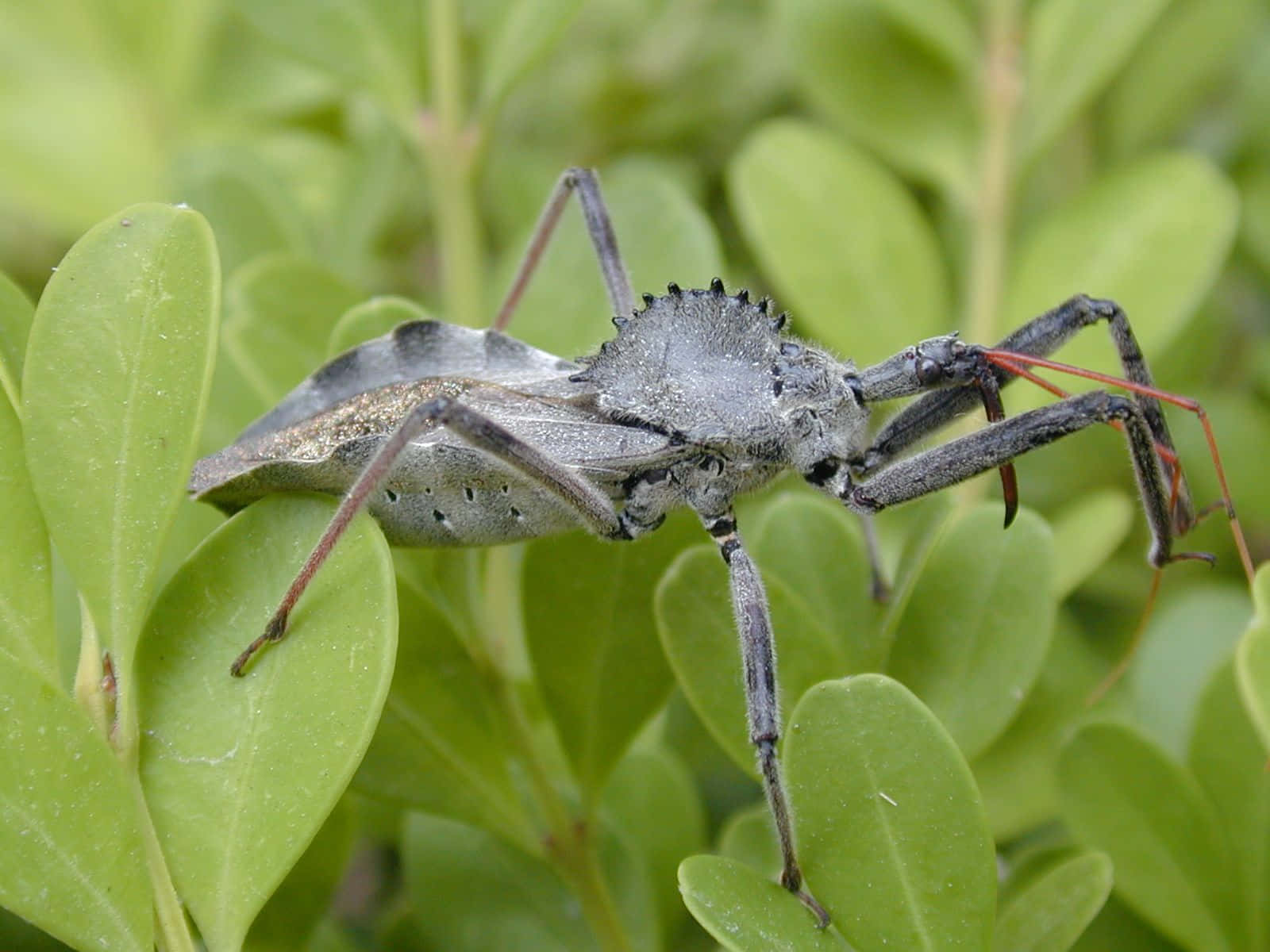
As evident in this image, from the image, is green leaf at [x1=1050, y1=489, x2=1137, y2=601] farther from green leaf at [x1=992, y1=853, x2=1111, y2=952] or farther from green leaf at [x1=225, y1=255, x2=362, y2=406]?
green leaf at [x1=225, y1=255, x2=362, y2=406]

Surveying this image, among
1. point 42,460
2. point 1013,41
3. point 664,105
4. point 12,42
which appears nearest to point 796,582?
point 42,460

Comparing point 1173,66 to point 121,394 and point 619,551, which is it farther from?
point 121,394

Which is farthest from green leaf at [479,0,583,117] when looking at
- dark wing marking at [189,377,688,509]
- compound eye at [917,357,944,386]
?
compound eye at [917,357,944,386]

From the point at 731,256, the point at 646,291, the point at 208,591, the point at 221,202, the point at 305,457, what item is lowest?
the point at 208,591

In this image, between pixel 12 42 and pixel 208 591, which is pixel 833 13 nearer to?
pixel 208 591

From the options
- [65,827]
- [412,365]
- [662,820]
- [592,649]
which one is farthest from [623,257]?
[65,827]
